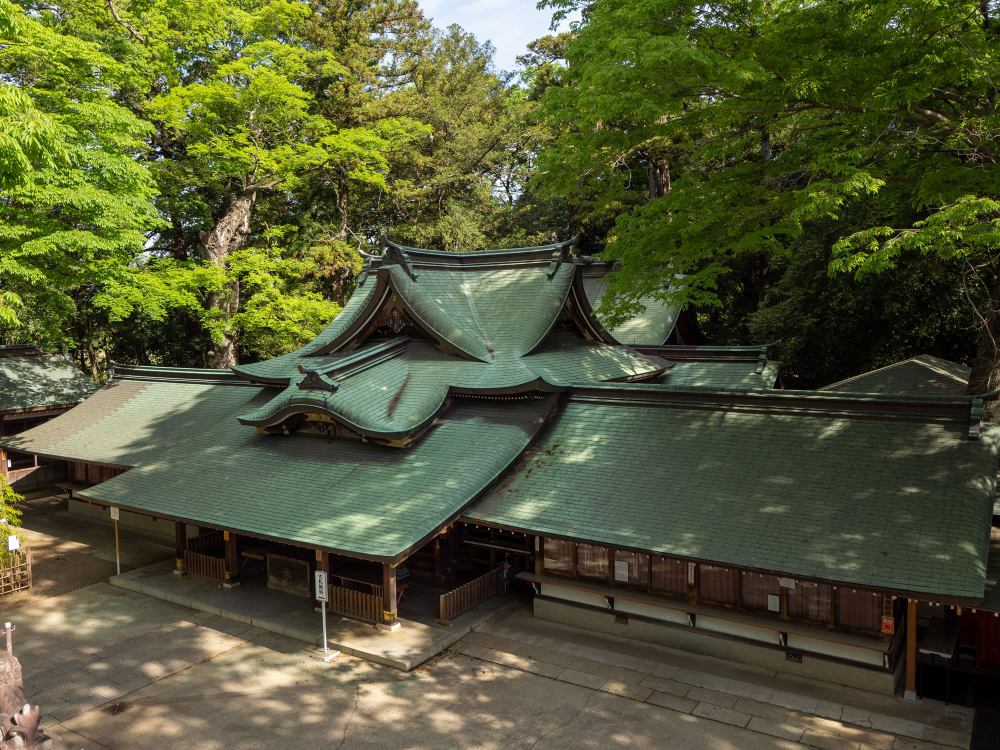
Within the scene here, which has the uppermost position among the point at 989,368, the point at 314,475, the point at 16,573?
the point at 989,368

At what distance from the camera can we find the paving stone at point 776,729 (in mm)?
9546

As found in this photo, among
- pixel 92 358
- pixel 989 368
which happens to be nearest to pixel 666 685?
pixel 989 368

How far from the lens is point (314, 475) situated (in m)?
15.0

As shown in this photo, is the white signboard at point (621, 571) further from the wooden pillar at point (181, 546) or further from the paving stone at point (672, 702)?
the wooden pillar at point (181, 546)

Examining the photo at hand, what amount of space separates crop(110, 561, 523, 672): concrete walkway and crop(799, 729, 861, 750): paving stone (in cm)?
653

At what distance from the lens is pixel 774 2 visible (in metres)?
15.0

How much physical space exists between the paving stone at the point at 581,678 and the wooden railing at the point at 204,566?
364 inches

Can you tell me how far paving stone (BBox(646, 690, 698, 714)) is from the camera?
10.4m

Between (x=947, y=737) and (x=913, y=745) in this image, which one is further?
(x=947, y=737)

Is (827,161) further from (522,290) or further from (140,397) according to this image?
(140,397)

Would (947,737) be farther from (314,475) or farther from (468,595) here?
(314,475)

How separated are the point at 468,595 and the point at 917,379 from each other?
18.9 meters

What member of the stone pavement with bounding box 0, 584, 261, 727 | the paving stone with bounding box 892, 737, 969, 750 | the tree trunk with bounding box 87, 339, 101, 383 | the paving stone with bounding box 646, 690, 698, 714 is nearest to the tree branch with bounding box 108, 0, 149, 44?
the tree trunk with bounding box 87, 339, 101, 383

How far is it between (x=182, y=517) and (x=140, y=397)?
11.8 m
